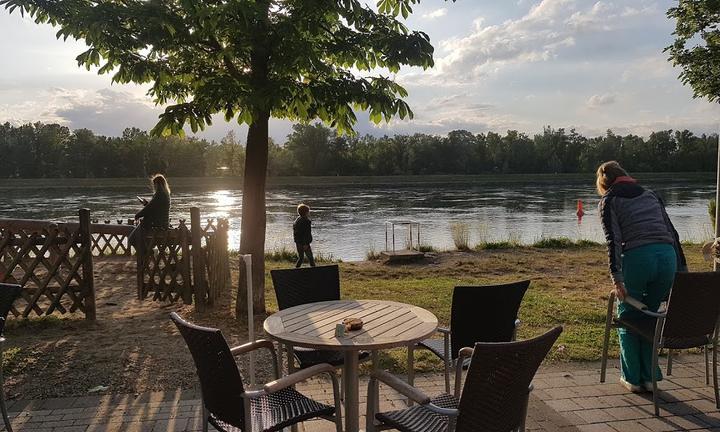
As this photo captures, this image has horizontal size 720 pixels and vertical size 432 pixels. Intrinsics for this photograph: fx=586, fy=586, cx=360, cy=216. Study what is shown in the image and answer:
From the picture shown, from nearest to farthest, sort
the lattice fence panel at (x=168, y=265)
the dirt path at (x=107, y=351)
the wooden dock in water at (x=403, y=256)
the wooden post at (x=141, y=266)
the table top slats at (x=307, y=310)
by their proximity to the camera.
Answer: the table top slats at (x=307, y=310), the dirt path at (x=107, y=351), the lattice fence panel at (x=168, y=265), the wooden post at (x=141, y=266), the wooden dock in water at (x=403, y=256)

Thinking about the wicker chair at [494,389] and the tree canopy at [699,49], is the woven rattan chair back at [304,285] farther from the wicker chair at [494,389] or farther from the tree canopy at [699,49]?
the tree canopy at [699,49]

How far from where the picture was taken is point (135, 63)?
5578mm

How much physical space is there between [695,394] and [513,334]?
1502mm

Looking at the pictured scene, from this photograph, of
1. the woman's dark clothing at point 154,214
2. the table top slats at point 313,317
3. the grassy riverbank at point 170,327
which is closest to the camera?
the table top slats at point 313,317

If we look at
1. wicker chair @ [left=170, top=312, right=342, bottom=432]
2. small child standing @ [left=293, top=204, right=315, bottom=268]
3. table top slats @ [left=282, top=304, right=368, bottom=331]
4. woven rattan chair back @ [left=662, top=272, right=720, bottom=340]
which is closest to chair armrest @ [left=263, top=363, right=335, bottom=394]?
wicker chair @ [left=170, top=312, right=342, bottom=432]

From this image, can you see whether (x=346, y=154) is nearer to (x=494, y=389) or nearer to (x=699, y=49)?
(x=699, y=49)

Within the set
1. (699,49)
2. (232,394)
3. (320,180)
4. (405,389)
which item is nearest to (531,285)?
(699,49)

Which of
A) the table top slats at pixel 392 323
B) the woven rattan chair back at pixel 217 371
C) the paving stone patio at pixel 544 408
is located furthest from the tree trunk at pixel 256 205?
the woven rattan chair back at pixel 217 371

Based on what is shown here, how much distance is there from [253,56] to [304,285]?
2786mm

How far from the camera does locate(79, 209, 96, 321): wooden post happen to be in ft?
19.4

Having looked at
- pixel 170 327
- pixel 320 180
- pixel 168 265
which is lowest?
pixel 170 327

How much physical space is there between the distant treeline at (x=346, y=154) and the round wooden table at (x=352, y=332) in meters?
71.8

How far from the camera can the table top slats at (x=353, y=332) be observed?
105 inches

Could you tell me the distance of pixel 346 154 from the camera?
86562 mm
